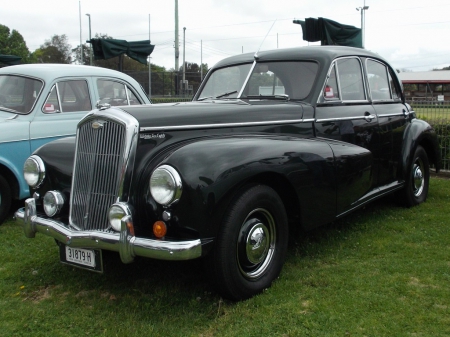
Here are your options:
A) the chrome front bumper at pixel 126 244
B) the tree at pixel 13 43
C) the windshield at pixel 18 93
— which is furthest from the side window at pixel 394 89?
the tree at pixel 13 43

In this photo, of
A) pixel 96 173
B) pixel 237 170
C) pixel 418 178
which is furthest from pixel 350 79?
pixel 96 173

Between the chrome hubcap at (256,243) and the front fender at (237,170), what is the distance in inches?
10.8

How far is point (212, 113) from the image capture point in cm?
378

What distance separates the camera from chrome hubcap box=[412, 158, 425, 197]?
19.8ft

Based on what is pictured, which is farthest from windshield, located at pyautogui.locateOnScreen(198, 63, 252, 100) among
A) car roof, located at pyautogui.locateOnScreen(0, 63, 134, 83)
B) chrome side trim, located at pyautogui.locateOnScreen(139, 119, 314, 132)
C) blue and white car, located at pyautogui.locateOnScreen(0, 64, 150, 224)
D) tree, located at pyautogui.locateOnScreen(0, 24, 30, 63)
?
tree, located at pyautogui.locateOnScreen(0, 24, 30, 63)

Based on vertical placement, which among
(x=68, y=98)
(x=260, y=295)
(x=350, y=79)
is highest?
(x=350, y=79)

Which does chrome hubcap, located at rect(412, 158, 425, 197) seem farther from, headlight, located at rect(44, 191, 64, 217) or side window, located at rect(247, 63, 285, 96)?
headlight, located at rect(44, 191, 64, 217)

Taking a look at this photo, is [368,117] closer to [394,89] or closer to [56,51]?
[394,89]

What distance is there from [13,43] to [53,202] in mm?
69474

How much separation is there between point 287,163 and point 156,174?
3.62 ft

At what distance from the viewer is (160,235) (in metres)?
3.00

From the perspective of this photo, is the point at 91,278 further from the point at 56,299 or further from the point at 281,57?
the point at 281,57

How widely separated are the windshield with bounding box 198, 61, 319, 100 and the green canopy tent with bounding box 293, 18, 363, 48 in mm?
→ 3403

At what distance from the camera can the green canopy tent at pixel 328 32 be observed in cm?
782
